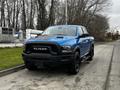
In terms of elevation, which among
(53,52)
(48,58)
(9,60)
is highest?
(53,52)

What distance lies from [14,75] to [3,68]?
802mm

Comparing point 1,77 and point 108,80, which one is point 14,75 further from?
point 108,80

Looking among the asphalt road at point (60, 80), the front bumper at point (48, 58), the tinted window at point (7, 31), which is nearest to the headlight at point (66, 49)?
the front bumper at point (48, 58)

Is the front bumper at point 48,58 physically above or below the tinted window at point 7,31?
below

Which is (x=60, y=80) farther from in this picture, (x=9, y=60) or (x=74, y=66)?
(x=9, y=60)

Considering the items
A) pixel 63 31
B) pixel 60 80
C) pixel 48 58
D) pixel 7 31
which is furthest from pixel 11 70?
pixel 7 31

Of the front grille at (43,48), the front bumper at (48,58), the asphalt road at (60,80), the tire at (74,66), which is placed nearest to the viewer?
the asphalt road at (60,80)

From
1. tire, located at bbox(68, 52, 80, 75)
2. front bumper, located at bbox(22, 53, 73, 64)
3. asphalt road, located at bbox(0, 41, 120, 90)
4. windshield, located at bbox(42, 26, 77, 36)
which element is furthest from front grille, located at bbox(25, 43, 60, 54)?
windshield, located at bbox(42, 26, 77, 36)

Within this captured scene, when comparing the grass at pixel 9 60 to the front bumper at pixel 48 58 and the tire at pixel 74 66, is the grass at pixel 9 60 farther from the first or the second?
the tire at pixel 74 66

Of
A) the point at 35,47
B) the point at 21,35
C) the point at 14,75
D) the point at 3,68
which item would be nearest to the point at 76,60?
the point at 35,47

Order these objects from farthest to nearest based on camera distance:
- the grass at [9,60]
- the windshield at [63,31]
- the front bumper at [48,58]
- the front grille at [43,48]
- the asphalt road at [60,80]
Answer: the grass at [9,60]
the windshield at [63,31]
the front grille at [43,48]
the front bumper at [48,58]
the asphalt road at [60,80]

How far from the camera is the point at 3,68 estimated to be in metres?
8.51

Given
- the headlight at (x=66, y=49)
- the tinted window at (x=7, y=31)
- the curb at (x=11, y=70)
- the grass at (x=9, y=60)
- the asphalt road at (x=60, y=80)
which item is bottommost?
the asphalt road at (x=60, y=80)

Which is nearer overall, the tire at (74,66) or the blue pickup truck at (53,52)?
the blue pickup truck at (53,52)
